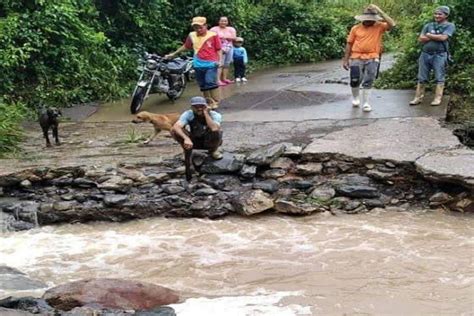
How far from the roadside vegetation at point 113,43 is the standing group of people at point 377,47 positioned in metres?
0.86

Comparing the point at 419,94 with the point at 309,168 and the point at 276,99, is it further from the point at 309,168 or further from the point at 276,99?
the point at 309,168

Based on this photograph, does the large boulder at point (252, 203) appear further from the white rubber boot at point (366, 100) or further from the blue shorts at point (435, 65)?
the blue shorts at point (435, 65)

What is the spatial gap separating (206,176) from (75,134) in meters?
3.24

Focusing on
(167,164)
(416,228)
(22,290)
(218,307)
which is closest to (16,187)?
(167,164)

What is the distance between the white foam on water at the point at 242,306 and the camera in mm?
5797

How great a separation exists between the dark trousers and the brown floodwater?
24.3 ft

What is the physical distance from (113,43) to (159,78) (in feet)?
12.0

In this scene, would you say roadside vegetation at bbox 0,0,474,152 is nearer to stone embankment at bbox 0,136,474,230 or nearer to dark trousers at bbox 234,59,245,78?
stone embankment at bbox 0,136,474,230

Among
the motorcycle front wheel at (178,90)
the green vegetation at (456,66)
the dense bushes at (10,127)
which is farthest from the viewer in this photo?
the motorcycle front wheel at (178,90)

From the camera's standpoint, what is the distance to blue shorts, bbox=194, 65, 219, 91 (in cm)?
1123

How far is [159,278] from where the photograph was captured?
6.71 meters

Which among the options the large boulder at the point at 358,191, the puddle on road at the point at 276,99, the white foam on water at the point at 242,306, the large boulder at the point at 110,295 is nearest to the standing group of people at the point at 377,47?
the puddle on road at the point at 276,99

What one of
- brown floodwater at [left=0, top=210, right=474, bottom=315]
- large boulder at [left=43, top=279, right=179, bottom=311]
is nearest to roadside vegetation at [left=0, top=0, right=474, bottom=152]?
brown floodwater at [left=0, top=210, right=474, bottom=315]

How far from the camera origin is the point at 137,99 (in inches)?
485
